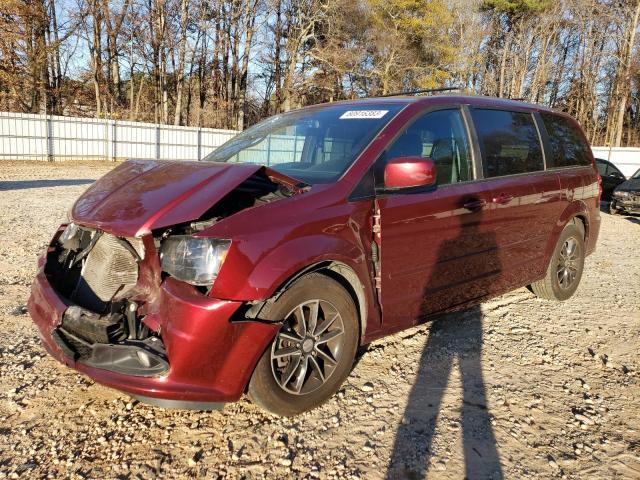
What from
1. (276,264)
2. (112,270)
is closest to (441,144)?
(276,264)

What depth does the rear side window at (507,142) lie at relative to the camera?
3.96m

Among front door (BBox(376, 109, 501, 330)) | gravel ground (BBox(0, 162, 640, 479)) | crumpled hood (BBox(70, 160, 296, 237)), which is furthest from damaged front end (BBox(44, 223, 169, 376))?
front door (BBox(376, 109, 501, 330))

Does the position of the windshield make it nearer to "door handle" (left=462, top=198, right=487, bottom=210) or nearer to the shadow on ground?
"door handle" (left=462, top=198, right=487, bottom=210)

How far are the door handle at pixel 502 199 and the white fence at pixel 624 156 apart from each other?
2628 cm

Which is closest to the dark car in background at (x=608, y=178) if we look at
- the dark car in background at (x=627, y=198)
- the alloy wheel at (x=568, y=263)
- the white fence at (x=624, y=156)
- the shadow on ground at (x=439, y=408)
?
the dark car in background at (x=627, y=198)

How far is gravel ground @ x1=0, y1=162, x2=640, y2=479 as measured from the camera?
8.11ft

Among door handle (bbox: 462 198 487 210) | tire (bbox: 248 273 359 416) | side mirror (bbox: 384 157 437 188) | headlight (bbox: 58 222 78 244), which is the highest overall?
side mirror (bbox: 384 157 437 188)

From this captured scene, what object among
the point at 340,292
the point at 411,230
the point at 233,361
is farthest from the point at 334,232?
the point at 233,361

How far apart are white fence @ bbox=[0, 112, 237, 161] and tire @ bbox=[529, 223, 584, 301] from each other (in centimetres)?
1702

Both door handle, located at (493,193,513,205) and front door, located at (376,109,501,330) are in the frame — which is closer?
front door, located at (376,109,501,330)

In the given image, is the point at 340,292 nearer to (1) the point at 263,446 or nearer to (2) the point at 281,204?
(2) the point at 281,204

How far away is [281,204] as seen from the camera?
2.71 meters

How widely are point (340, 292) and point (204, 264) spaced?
820 millimetres

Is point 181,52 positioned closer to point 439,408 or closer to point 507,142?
point 507,142
